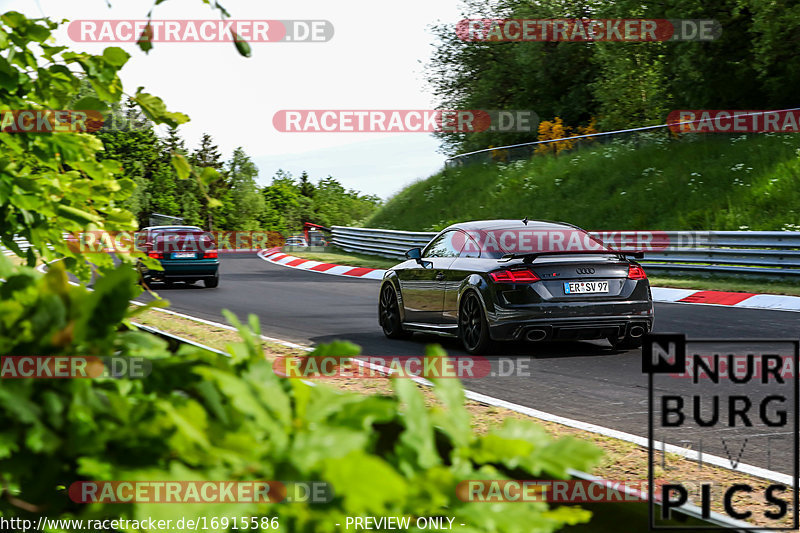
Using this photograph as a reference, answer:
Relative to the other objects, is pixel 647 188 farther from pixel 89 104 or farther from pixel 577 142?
pixel 89 104

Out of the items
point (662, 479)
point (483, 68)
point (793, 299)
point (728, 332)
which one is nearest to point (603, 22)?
point (483, 68)

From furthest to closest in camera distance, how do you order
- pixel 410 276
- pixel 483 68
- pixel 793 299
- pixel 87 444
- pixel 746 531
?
pixel 483 68 < pixel 793 299 < pixel 410 276 < pixel 746 531 < pixel 87 444

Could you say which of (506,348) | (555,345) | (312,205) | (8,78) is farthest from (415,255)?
(312,205)

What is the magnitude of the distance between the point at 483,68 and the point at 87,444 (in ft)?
156

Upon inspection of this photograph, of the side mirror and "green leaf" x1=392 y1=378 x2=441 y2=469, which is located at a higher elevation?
"green leaf" x1=392 y1=378 x2=441 y2=469

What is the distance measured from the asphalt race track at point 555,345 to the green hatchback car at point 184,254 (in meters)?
1.00

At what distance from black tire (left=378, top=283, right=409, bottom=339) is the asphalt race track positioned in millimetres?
173

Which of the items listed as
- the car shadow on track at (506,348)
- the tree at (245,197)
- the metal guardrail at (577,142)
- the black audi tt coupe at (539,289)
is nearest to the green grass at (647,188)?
the metal guardrail at (577,142)

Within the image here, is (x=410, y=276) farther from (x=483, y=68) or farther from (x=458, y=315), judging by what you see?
(x=483, y=68)

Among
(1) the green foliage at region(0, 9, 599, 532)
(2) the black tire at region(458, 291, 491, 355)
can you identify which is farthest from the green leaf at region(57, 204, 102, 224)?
(2) the black tire at region(458, 291, 491, 355)

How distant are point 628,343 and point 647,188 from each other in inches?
742

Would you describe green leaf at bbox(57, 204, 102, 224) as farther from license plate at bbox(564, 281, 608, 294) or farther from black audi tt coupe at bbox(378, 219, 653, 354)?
license plate at bbox(564, 281, 608, 294)

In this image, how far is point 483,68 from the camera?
47344mm

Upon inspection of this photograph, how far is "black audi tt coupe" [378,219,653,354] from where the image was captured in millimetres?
9789
